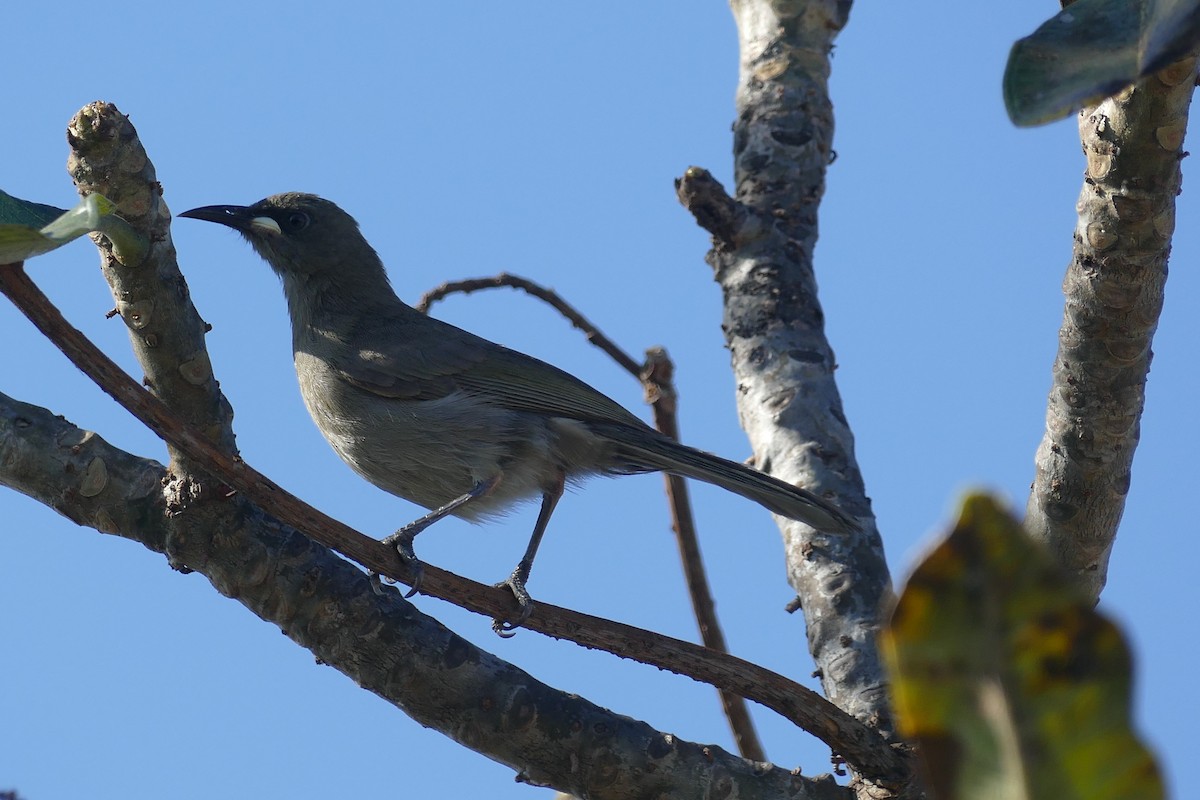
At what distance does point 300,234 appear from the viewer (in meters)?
6.76

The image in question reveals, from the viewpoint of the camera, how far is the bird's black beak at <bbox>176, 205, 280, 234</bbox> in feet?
21.8

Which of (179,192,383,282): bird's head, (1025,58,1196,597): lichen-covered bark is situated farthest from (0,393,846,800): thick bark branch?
(179,192,383,282): bird's head

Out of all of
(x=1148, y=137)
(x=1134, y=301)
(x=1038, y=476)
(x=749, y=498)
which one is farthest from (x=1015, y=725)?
(x=749, y=498)

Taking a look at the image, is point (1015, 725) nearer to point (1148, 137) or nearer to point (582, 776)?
point (1148, 137)

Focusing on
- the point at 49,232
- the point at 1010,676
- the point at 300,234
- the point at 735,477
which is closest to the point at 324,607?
the point at 735,477

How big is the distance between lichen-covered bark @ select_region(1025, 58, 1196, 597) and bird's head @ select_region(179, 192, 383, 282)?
12.9 feet

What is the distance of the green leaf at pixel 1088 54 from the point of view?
4.04ft

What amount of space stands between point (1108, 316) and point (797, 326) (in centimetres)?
209

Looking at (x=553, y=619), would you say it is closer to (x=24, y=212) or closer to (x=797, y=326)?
(x=24, y=212)

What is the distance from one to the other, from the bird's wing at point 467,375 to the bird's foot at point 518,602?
3.00 feet

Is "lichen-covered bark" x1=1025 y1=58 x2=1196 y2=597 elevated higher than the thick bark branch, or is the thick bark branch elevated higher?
"lichen-covered bark" x1=1025 y1=58 x2=1196 y2=597

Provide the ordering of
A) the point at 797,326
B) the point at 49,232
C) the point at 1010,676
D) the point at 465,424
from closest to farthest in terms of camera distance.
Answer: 1. the point at 1010,676
2. the point at 49,232
3. the point at 465,424
4. the point at 797,326

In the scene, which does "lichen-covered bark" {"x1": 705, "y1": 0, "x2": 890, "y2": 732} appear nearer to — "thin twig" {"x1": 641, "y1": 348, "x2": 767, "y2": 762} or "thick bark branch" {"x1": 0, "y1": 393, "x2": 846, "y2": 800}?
"thin twig" {"x1": 641, "y1": 348, "x2": 767, "y2": 762}

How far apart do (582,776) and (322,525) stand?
1.13 m
